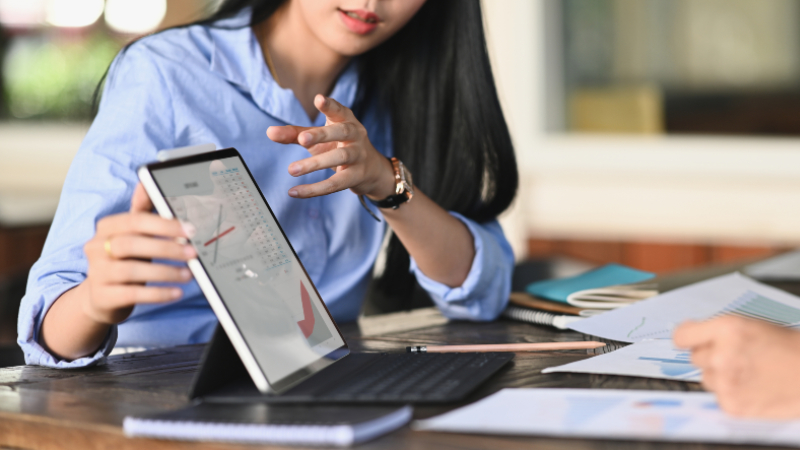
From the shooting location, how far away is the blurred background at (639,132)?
→ 2686 millimetres

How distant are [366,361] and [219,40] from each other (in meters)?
0.59

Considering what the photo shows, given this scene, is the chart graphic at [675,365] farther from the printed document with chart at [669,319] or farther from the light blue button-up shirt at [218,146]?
the light blue button-up shirt at [218,146]

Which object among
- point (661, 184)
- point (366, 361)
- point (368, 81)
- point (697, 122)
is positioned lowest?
point (661, 184)

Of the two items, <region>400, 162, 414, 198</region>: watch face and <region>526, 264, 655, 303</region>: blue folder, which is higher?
<region>400, 162, 414, 198</region>: watch face

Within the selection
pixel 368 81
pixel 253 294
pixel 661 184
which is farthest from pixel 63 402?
pixel 661 184

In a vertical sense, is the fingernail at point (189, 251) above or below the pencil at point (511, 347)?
above

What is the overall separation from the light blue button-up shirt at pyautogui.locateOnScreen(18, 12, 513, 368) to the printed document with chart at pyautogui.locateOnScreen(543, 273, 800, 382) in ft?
0.72

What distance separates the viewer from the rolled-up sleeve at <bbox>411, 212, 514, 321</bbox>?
111cm

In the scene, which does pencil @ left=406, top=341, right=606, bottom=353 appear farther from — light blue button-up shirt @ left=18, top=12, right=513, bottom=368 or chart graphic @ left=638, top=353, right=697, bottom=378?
light blue button-up shirt @ left=18, top=12, right=513, bottom=368

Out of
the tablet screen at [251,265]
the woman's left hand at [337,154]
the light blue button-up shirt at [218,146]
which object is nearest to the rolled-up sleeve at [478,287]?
the light blue button-up shirt at [218,146]

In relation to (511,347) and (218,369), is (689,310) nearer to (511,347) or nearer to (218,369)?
(511,347)

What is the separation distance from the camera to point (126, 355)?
880 millimetres

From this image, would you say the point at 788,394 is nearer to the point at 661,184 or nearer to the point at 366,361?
the point at 366,361

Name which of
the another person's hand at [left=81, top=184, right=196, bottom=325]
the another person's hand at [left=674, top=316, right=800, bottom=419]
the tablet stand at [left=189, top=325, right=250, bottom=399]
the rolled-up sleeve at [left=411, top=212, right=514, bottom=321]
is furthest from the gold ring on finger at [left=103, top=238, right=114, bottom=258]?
the rolled-up sleeve at [left=411, top=212, right=514, bottom=321]
